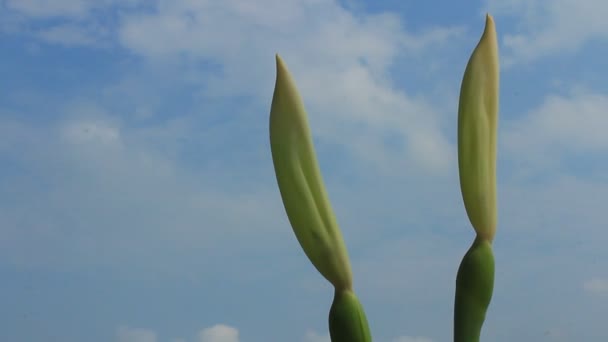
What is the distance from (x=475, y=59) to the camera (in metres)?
1.04

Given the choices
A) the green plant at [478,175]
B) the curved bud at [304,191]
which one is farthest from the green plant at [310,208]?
the green plant at [478,175]

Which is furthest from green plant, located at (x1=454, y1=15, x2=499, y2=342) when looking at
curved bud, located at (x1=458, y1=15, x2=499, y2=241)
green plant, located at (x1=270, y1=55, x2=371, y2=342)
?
green plant, located at (x1=270, y1=55, x2=371, y2=342)

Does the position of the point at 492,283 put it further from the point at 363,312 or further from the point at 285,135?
the point at 285,135

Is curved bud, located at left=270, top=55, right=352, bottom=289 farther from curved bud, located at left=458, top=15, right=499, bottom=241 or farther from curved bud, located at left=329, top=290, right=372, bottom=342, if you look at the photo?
curved bud, located at left=458, top=15, right=499, bottom=241

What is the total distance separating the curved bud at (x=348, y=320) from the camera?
99cm

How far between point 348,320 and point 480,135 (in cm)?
22

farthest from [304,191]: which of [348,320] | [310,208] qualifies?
[348,320]

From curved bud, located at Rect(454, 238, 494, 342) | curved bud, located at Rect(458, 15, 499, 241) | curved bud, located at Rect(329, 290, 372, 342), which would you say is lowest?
curved bud, located at Rect(329, 290, 372, 342)

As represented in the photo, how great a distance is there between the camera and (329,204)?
1.00m

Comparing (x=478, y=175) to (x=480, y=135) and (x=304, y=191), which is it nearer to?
(x=480, y=135)

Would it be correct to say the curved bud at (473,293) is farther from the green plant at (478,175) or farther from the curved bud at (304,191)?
the curved bud at (304,191)

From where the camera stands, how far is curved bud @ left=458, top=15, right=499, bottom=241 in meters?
1.03

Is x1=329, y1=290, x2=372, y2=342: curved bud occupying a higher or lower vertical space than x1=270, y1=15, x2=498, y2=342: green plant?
lower

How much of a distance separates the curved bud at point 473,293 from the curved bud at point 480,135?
0.09ft
